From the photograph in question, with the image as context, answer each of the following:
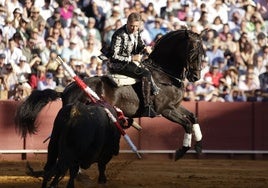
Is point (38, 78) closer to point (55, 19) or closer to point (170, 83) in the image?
point (55, 19)

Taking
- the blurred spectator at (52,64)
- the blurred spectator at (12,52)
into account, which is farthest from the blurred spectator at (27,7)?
the blurred spectator at (52,64)

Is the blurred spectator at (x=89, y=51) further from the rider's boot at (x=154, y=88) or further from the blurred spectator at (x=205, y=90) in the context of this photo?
the rider's boot at (x=154, y=88)

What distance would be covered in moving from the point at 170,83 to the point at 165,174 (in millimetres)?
1438

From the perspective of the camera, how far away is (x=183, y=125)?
1347 centimetres

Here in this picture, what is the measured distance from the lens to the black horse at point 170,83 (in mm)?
13156

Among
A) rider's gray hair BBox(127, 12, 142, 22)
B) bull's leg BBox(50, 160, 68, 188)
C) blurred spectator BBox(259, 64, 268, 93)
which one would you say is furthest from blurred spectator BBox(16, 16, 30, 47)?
bull's leg BBox(50, 160, 68, 188)

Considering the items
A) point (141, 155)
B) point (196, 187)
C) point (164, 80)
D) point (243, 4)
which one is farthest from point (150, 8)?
point (196, 187)

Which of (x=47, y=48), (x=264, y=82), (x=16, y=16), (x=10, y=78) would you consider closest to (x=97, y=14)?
(x=47, y=48)

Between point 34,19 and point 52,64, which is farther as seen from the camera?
point 34,19

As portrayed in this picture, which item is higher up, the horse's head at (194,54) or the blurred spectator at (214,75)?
the horse's head at (194,54)

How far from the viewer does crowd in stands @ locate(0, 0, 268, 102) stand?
17.2 metres

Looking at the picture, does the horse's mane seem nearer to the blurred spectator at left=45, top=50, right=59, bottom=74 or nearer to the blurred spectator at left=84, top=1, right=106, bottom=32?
the blurred spectator at left=45, top=50, right=59, bottom=74

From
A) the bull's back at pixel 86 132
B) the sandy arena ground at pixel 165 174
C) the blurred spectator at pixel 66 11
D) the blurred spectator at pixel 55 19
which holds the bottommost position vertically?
the sandy arena ground at pixel 165 174

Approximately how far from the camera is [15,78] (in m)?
16.8
